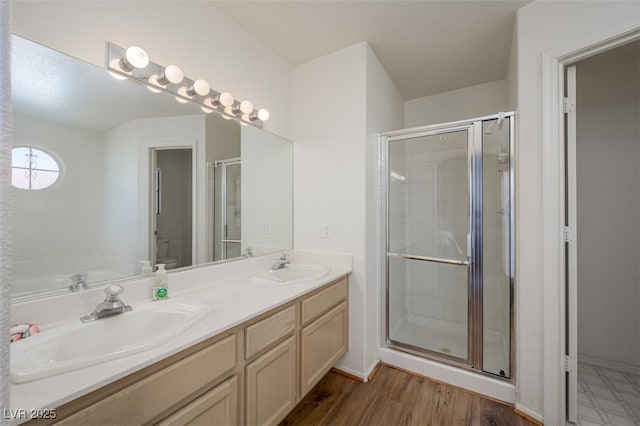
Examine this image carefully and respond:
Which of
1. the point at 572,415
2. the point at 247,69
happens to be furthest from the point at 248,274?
the point at 572,415

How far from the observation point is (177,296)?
1430mm

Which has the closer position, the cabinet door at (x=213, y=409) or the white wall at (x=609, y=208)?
the cabinet door at (x=213, y=409)

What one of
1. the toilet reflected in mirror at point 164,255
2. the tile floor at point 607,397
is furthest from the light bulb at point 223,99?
the tile floor at point 607,397

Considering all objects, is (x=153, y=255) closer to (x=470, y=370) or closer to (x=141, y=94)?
(x=141, y=94)

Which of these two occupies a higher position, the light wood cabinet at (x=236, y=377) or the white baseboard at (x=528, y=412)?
the light wood cabinet at (x=236, y=377)

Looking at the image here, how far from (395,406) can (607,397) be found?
1414 millimetres

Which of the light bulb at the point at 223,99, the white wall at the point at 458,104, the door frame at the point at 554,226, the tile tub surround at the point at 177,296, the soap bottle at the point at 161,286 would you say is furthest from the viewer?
the white wall at the point at 458,104

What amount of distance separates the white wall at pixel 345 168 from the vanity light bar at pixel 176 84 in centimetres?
49

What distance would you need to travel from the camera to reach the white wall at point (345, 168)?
2045 mm

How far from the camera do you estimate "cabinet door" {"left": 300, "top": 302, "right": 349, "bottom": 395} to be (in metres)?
1.57

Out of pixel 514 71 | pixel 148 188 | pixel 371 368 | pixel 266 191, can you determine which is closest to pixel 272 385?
pixel 371 368

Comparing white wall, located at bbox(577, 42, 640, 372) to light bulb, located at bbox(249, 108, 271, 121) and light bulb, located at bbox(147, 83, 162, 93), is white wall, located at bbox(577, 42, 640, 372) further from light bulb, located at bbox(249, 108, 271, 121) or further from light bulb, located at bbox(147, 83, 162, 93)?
light bulb, located at bbox(147, 83, 162, 93)

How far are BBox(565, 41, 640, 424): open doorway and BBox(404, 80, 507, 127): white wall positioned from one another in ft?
1.97

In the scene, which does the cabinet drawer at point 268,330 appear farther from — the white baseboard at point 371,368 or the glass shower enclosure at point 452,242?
the glass shower enclosure at point 452,242
